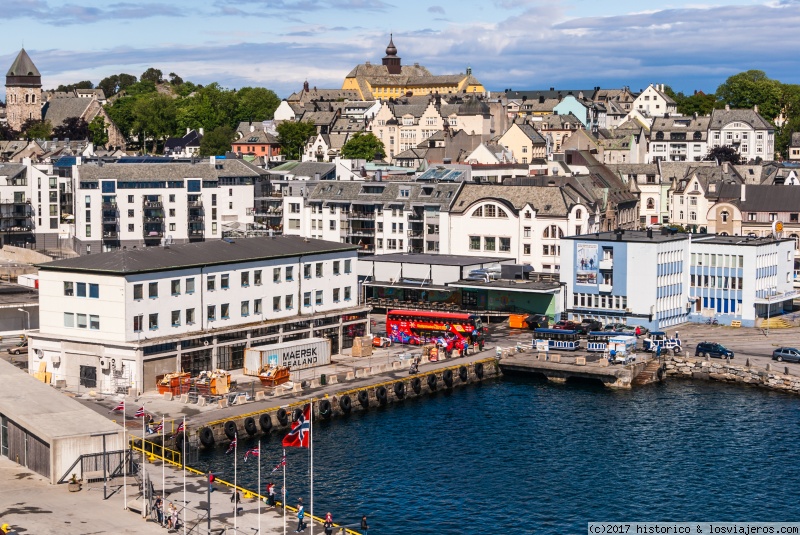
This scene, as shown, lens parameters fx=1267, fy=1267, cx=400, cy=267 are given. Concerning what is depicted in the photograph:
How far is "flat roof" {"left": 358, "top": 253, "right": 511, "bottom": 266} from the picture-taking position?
4424 inches

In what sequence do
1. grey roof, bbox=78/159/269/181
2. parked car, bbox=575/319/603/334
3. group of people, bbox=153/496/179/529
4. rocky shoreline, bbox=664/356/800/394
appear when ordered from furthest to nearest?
grey roof, bbox=78/159/269/181, parked car, bbox=575/319/603/334, rocky shoreline, bbox=664/356/800/394, group of people, bbox=153/496/179/529

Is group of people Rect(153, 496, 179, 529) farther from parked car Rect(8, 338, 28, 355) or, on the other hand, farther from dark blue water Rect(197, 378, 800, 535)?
parked car Rect(8, 338, 28, 355)

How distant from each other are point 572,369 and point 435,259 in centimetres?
2940

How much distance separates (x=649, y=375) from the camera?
290 feet

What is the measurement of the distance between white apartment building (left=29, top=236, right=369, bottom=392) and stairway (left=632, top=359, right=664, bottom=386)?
21504 mm

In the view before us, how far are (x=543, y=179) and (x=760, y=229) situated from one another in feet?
77.1

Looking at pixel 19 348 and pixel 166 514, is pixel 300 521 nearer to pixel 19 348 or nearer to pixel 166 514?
pixel 166 514

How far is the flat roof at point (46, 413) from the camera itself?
57.3 meters

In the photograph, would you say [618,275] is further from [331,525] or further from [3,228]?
[3,228]

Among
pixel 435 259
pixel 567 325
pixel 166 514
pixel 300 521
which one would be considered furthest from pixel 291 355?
pixel 435 259

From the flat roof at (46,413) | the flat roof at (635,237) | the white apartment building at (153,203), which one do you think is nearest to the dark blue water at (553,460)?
the flat roof at (46,413)

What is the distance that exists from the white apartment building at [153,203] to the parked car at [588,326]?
170 feet

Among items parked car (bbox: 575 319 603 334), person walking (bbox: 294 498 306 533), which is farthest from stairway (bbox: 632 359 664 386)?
person walking (bbox: 294 498 306 533)

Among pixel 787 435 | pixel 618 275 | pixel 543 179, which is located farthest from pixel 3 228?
pixel 787 435
